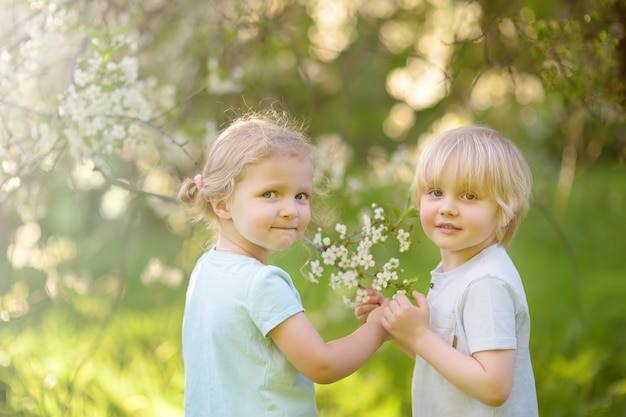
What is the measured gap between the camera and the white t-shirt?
179 cm

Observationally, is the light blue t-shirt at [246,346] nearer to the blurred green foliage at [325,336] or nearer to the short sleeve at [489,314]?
the short sleeve at [489,314]

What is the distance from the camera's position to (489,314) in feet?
5.87

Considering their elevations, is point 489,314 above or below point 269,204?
below

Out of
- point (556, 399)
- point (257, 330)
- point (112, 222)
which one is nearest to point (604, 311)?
point (556, 399)

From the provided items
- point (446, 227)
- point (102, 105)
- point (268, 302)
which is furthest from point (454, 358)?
point (102, 105)

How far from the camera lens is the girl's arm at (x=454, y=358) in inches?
69.6

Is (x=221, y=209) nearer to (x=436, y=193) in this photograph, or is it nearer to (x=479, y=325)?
(x=436, y=193)

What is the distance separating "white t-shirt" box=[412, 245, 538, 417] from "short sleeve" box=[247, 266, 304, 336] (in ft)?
1.25

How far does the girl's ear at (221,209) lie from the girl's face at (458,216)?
492mm

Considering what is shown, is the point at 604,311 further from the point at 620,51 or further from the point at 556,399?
the point at 620,51

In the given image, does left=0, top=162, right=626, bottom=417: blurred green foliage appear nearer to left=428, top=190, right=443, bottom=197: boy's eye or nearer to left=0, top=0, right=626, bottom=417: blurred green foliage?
left=0, top=0, right=626, bottom=417: blurred green foliage

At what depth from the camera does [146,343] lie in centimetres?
422

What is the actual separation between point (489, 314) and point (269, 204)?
57 centimetres

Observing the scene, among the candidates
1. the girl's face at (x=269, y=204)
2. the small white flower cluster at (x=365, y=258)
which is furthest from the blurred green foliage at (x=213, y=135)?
the girl's face at (x=269, y=204)
